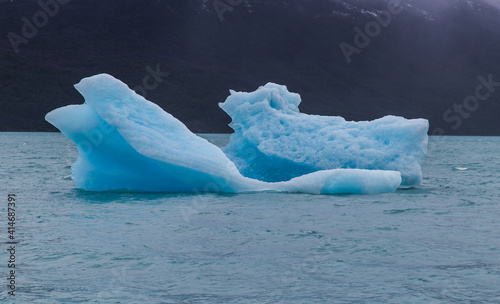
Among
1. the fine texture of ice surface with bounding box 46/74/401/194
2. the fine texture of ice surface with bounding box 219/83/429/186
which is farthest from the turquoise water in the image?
the fine texture of ice surface with bounding box 219/83/429/186

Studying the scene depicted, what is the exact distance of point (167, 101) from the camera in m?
106

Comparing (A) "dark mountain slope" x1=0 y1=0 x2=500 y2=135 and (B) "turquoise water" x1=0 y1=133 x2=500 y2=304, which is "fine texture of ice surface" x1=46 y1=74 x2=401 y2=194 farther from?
(A) "dark mountain slope" x1=0 y1=0 x2=500 y2=135

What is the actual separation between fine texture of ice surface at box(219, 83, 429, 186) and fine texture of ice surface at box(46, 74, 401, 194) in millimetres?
781

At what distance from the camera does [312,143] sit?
1353 centimetres

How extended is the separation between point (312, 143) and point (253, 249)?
19.8 feet

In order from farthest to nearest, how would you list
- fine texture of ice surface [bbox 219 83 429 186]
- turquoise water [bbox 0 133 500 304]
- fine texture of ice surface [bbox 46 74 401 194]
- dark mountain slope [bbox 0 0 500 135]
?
dark mountain slope [bbox 0 0 500 135] < fine texture of ice surface [bbox 219 83 429 186] < fine texture of ice surface [bbox 46 74 401 194] < turquoise water [bbox 0 133 500 304]

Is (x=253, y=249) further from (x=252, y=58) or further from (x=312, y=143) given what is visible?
(x=252, y=58)

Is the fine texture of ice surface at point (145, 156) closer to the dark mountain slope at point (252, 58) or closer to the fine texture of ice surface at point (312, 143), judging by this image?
the fine texture of ice surface at point (312, 143)

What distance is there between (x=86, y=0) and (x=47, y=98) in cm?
3203

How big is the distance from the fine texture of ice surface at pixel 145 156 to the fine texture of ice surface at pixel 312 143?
0.78 m

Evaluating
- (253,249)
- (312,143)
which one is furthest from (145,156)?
(253,249)

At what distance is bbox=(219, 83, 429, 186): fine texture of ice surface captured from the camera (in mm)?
13289

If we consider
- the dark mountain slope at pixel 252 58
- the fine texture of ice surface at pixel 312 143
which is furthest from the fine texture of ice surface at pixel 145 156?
the dark mountain slope at pixel 252 58

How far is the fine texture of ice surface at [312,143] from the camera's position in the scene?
1329cm
